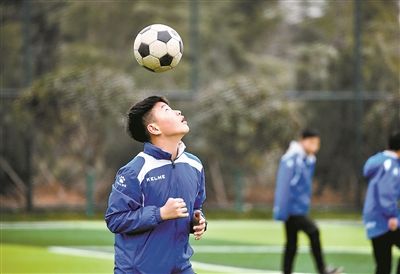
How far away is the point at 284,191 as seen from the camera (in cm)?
959

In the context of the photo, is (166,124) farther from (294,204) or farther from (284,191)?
(294,204)

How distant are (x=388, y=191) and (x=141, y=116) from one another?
3.50 meters

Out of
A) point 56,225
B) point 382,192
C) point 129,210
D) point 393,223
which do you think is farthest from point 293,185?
point 56,225

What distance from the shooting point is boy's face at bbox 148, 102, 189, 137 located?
212 inches

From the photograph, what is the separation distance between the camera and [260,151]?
18250 millimetres

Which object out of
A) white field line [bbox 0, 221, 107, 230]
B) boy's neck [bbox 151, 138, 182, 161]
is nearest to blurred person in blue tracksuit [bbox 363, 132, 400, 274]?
boy's neck [bbox 151, 138, 182, 161]

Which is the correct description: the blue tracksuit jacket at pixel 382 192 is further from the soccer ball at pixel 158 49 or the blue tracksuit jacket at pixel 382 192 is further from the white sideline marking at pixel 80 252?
the white sideline marking at pixel 80 252

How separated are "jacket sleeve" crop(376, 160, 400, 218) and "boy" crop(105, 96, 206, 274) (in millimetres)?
3218

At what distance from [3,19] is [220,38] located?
14.3 feet

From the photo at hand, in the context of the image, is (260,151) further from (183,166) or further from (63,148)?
(183,166)

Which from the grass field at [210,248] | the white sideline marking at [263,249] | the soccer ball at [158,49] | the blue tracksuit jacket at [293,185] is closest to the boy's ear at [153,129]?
the soccer ball at [158,49]

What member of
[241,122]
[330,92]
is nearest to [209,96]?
[241,122]

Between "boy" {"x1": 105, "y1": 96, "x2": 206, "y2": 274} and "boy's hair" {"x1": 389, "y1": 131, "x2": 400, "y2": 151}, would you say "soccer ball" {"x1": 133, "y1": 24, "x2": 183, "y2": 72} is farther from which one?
"boy's hair" {"x1": 389, "y1": 131, "x2": 400, "y2": 151}

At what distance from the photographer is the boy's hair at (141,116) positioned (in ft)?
17.8
